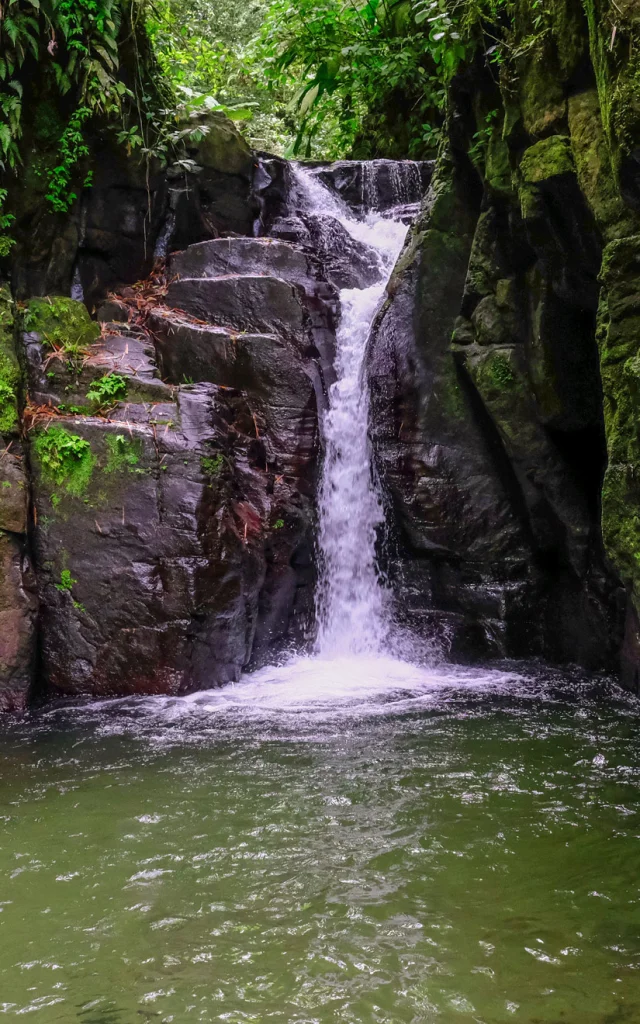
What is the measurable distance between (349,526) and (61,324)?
145 inches

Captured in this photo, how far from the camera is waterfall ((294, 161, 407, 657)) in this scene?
8.12 meters

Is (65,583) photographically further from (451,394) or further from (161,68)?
(161,68)

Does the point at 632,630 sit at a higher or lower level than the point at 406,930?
higher

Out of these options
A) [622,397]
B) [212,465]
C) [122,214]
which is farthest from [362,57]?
[622,397]

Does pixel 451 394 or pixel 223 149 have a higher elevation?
pixel 223 149

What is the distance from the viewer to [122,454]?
23.6ft

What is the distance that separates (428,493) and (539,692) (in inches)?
94.1

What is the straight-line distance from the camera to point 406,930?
2865 millimetres

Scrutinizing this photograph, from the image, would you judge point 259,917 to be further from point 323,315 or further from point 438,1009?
point 323,315

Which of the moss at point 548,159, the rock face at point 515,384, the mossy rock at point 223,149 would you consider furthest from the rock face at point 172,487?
the moss at point 548,159

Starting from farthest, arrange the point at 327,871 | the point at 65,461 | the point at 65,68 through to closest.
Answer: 1. the point at 65,68
2. the point at 65,461
3. the point at 327,871

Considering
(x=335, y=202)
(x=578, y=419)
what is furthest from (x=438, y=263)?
(x=335, y=202)

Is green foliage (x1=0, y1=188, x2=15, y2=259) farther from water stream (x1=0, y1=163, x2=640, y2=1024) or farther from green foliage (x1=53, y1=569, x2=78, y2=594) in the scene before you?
water stream (x1=0, y1=163, x2=640, y2=1024)

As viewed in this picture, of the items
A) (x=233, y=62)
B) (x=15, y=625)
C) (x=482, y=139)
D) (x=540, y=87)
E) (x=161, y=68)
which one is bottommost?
(x=15, y=625)
